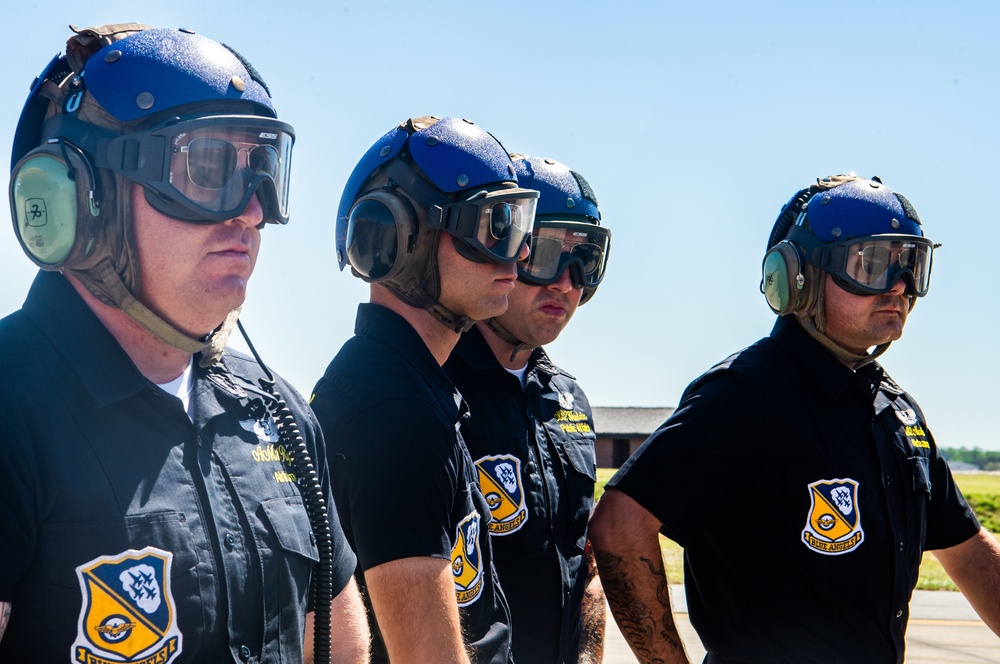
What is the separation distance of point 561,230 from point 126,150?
2287 mm

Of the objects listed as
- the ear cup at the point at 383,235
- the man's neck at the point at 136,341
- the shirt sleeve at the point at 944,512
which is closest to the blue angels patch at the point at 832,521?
the shirt sleeve at the point at 944,512

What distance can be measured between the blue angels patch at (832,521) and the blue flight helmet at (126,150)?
2.46m

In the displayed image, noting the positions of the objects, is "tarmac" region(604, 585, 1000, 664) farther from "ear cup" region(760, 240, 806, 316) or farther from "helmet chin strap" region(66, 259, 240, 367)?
"helmet chin strap" region(66, 259, 240, 367)

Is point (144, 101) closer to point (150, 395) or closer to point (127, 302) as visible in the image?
point (127, 302)

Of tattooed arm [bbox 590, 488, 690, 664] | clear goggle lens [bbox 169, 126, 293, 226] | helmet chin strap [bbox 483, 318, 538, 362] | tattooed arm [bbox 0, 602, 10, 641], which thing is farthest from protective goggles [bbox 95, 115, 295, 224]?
tattooed arm [bbox 590, 488, 690, 664]

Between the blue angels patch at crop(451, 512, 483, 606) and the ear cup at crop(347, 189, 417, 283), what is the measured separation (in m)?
0.81

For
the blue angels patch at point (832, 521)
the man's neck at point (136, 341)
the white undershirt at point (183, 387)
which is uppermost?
the man's neck at point (136, 341)

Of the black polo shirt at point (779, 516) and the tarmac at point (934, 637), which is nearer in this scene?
the black polo shirt at point (779, 516)

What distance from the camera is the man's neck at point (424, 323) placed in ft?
11.0

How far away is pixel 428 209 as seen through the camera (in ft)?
11.0

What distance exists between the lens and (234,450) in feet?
7.89

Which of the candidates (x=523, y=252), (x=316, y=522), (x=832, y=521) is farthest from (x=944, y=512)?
(x=316, y=522)

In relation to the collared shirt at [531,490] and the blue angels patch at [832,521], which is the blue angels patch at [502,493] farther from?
the blue angels patch at [832,521]

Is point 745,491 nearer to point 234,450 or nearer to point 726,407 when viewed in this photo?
point 726,407
